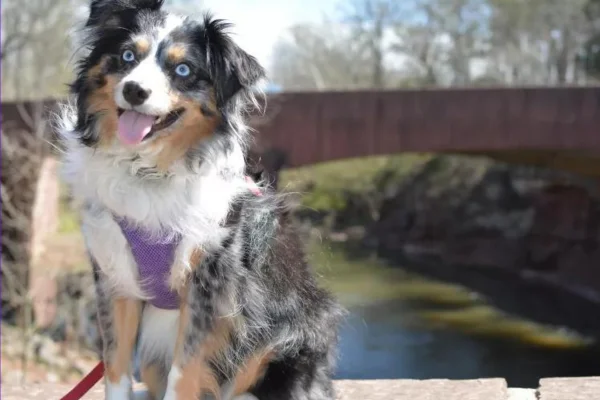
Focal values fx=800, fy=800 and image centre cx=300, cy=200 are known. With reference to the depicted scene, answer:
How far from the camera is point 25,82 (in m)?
18.8

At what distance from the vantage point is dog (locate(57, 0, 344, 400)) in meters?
2.71

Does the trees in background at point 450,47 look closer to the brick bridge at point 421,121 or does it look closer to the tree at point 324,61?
the tree at point 324,61

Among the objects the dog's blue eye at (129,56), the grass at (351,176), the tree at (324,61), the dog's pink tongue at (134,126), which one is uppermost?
the dog's blue eye at (129,56)

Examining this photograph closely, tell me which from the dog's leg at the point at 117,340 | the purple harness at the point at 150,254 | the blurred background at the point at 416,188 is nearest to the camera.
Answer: the purple harness at the point at 150,254

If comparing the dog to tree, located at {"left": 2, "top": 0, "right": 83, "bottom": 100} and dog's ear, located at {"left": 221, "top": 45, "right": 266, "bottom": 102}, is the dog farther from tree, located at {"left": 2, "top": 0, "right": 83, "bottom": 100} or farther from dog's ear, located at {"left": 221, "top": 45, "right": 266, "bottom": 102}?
tree, located at {"left": 2, "top": 0, "right": 83, "bottom": 100}

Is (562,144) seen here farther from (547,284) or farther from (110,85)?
(110,85)

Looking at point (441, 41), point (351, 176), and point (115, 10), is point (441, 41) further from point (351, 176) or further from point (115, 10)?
point (115, 10)

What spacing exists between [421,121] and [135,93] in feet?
42.0

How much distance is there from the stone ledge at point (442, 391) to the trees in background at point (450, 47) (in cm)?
2523

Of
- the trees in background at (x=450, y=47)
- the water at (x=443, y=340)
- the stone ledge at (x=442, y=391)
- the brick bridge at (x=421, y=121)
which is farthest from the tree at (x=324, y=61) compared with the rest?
Result: the stone ledge at (x=442, y=391)

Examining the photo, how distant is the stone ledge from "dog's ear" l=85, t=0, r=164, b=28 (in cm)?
170

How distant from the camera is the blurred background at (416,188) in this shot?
41.9 ft

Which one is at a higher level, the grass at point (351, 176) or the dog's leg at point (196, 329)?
the dog's leg at point (196, 329)

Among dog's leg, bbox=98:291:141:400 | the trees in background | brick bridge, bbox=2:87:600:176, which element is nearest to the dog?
dog's leg, bbox=98:291:141:400
